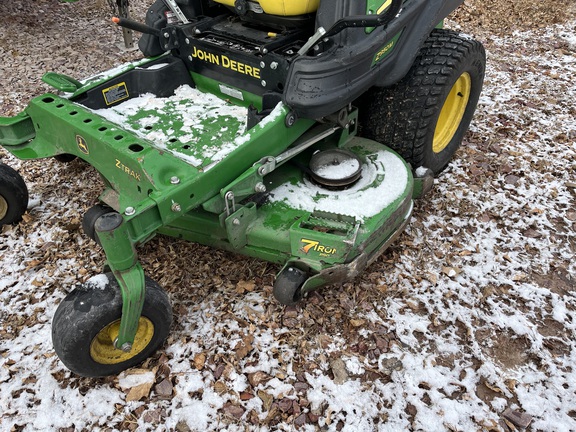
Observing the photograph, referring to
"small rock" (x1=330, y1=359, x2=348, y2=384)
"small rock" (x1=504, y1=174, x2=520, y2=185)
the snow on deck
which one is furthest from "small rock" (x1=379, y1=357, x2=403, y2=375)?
"small rock" (x1=504, y1=174, x2=520, y2=185)

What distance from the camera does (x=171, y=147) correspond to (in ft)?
8.76

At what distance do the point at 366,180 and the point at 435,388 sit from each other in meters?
1.19

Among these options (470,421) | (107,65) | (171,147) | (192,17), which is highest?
(192,17)

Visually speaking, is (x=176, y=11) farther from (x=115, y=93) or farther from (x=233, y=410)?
(x=233, y=410)

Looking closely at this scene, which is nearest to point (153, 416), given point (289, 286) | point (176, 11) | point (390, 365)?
point (289, 286)

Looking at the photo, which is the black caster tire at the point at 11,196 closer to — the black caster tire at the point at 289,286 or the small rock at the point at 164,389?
the small rock at the point at 164,389

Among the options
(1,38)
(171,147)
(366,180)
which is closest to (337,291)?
(366,180)

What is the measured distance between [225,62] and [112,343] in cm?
170

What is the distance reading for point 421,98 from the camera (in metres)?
3.01

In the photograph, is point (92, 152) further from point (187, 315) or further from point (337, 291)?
point (337, 291)

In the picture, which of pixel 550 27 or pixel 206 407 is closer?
pixel 206 407

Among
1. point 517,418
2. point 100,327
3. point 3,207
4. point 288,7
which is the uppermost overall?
point 288,7

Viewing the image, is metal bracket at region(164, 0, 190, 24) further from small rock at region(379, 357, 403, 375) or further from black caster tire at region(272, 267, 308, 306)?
small rock at region(379, 357, 403, 375)

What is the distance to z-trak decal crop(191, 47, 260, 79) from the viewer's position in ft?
9.27
